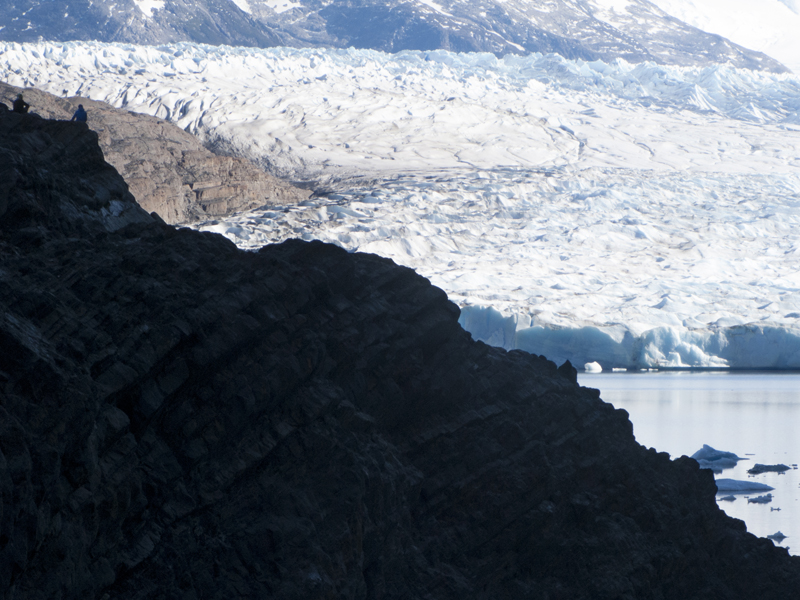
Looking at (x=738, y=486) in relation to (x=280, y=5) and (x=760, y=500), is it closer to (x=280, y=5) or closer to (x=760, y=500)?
(x=760, y=500)

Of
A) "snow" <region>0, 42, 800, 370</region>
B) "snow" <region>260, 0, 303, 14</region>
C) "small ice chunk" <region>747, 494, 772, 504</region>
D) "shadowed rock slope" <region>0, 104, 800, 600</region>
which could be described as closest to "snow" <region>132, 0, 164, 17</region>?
"snow" <region>260, 0, 303, 14</region>

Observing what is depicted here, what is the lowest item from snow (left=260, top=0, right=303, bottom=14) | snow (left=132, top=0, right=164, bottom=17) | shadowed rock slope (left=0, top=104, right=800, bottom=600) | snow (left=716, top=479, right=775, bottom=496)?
snow (left=716, top=479, right=775, bottom=496)

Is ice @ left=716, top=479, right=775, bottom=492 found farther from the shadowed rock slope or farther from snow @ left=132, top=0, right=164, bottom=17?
snow @ left=132, top=0, right=164, bottom=17

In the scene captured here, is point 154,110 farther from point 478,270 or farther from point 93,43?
point 478,270

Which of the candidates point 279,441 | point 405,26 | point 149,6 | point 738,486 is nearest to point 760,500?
point 738,486

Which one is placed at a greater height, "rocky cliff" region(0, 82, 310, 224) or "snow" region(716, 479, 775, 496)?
"rocky cliff" region(0, 82, 310, 224)

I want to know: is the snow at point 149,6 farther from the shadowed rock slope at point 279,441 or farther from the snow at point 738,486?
the shadowed rock slope at point 279,441
